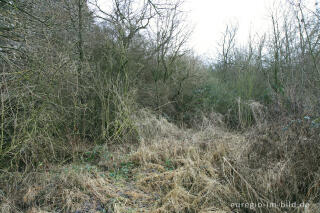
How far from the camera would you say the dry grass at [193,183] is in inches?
112

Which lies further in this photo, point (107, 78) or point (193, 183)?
point (107, 78)

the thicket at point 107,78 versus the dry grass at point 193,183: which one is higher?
the thicket at point 107,78

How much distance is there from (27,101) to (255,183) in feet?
13.0

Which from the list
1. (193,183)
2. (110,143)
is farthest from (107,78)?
(193,183)

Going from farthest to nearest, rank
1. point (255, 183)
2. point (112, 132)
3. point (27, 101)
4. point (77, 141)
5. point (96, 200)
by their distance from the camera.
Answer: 1. point (112, 132)
2. point (77, 141)
3. point (27, 101)
4. point (96, 200)
5. point (255, 183)

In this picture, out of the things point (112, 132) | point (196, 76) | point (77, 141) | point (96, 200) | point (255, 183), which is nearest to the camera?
point (255, 183)

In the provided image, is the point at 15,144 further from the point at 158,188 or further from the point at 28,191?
the point at 158,188

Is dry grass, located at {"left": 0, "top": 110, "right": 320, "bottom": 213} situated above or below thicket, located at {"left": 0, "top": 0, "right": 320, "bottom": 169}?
below

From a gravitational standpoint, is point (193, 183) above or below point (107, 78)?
below

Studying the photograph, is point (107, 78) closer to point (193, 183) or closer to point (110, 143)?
point (110, 143)

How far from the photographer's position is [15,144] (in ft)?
11.2

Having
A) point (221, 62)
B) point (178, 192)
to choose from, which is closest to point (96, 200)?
point (178, 192)

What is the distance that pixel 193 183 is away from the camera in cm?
340

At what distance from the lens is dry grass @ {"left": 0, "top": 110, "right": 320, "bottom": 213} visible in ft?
9.30
